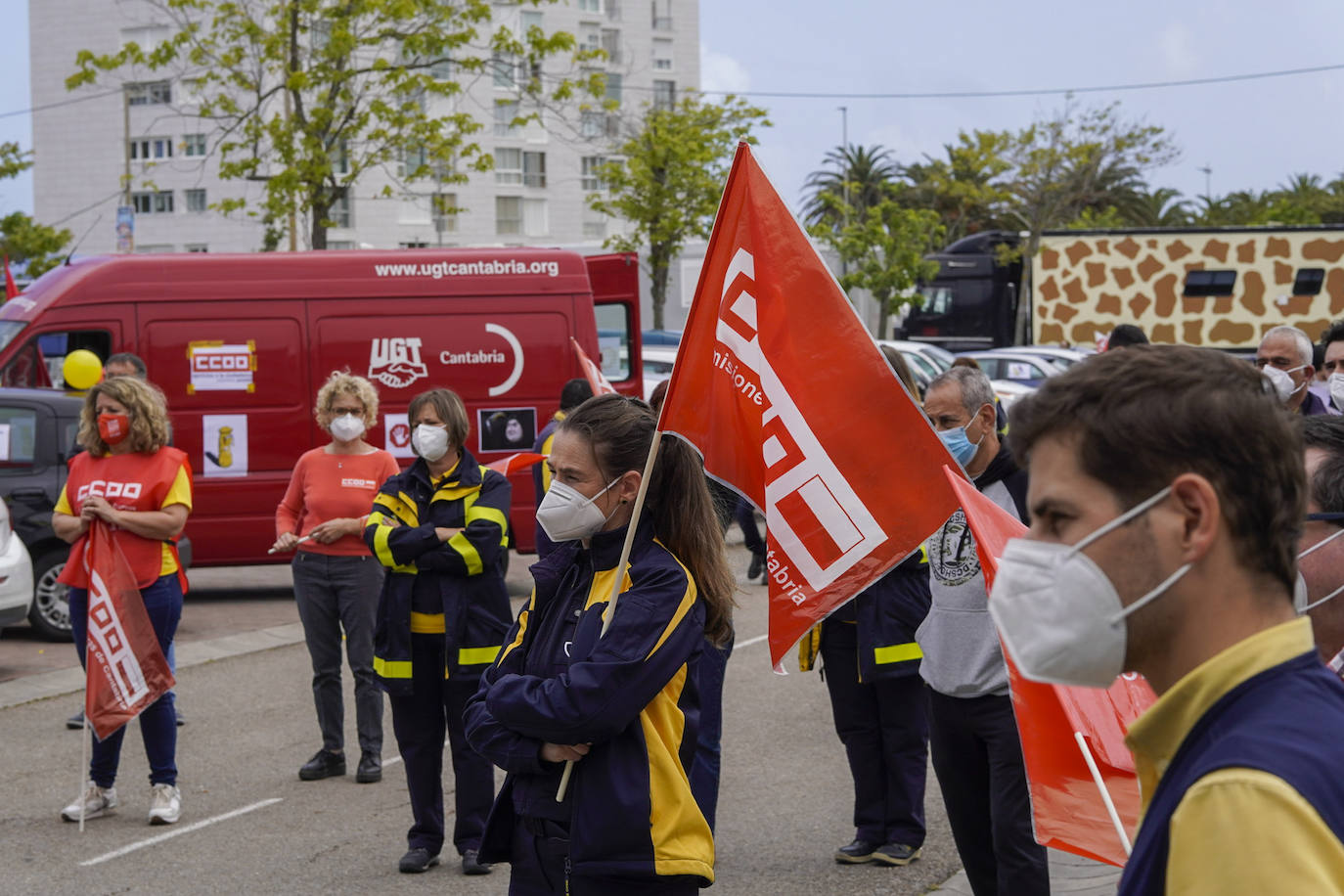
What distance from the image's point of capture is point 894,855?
6.14 meters

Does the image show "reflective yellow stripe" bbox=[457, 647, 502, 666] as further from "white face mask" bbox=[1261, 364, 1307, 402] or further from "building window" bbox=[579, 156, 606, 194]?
"building window" bbox=[579, 156, 606, 194]

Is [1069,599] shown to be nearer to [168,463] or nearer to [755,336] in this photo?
[755,336]

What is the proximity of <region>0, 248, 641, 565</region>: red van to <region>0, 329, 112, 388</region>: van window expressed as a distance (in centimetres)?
1

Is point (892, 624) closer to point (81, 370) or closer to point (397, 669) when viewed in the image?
point (397, 669)

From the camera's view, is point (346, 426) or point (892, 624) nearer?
point (892, 624)

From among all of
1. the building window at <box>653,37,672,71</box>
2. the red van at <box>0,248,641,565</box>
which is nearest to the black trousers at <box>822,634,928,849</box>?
the red van at <box>0,248,641,565</box>

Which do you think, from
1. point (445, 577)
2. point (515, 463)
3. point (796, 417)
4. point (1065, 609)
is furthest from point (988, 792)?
point (515, 463)

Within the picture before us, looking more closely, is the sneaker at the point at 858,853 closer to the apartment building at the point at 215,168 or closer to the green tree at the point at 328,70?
the green tree at the point at 328,70

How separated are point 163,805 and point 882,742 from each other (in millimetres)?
3196

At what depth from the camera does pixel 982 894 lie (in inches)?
188

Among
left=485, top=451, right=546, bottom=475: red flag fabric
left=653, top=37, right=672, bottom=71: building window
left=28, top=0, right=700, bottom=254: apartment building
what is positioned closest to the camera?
left=485, top=451, right=546, bottom=475: red flag fabric

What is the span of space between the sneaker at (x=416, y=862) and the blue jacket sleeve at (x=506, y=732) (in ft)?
8.94

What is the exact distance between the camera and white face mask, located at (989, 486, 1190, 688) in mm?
1652

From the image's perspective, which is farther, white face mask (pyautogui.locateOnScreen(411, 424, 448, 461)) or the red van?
the red van
